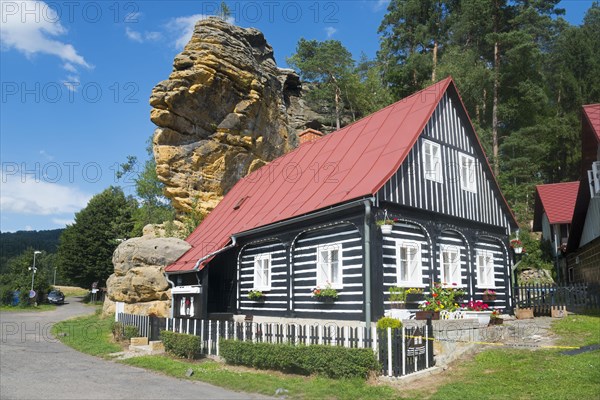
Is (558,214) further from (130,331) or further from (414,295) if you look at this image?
(130,331)

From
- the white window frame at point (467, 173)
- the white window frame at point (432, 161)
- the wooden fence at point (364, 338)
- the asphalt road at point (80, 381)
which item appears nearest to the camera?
the asphalt road at point (80, 381)

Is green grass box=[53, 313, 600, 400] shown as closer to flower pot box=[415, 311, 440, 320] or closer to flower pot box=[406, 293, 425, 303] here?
flower pot box=[415, 311, 440, 320]

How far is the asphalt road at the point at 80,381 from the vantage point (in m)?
10.9

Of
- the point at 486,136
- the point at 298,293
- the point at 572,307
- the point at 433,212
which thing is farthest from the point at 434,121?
the point at 486,136

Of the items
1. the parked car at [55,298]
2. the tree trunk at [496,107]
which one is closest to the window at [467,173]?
the tree trunk at [496,107]

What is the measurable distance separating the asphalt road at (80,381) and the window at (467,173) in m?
12.3

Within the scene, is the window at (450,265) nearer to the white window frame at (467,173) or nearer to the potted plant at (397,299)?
the white window frame at (467,173)

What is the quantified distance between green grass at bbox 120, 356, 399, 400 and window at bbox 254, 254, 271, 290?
4.76 metres

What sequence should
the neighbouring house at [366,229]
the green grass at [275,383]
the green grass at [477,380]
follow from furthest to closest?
the neighbouring house at [366,229] < the green grass at [275,383] < the green grass at [477,380]

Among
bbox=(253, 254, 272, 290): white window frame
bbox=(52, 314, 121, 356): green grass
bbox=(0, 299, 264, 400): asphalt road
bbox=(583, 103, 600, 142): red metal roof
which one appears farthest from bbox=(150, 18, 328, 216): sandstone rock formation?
bbox=(583, 103, 600, 142): red metal roof

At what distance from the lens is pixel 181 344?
1638cm

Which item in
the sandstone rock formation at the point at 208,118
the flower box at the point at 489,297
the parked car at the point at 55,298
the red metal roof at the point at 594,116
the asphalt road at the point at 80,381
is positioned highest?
the sandstone rock formation at the point at 208,118

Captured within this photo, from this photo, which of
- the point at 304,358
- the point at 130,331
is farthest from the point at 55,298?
the point at 304,358

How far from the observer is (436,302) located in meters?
15.8
